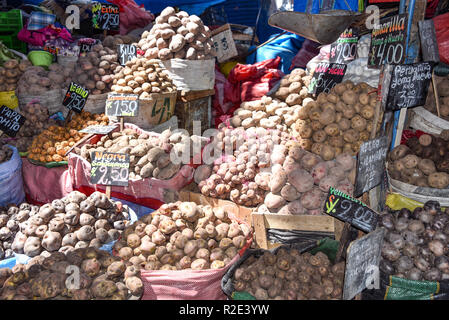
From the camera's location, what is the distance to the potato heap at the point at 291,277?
99.3 inches

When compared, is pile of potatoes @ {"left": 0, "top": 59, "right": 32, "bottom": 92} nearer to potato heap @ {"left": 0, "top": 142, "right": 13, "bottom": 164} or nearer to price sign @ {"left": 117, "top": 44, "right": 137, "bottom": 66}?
potato heap @ {"left": 0, "top": 142, "right": 13, "bottom": 164}

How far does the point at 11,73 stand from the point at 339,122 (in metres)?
4.12

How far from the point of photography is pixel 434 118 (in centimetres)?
369

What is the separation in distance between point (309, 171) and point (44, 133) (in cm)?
300

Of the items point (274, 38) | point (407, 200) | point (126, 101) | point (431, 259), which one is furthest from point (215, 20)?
point (431, 259)

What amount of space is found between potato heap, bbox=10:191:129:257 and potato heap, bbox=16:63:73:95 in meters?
2.24

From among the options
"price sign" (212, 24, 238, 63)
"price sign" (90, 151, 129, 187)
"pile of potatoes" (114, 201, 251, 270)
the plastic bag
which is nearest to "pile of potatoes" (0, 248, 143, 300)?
"pile of potatoes" (114, 201, 251, 270)

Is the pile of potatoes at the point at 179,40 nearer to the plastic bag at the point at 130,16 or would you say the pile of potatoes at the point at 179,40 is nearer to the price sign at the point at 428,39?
the plastic bag at the point at 130,16

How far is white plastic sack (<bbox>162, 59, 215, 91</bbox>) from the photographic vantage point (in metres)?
4.84

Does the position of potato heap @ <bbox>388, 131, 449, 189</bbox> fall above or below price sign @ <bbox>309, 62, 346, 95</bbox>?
below

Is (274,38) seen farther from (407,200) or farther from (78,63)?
(407,200)

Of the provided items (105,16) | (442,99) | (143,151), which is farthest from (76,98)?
(442,99)

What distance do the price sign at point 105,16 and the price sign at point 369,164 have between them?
4887 mm

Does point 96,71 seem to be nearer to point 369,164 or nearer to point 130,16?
point 130,16
